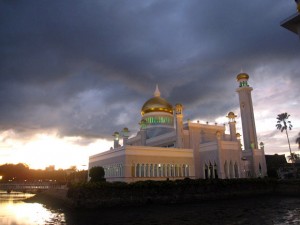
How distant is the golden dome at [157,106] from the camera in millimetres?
51806

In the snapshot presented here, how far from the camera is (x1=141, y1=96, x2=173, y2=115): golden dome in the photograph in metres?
51.8

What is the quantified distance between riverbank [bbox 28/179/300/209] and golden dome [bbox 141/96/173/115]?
20158mm

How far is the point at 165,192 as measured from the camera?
104 feet

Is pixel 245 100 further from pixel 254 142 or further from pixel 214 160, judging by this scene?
pixel 214 160

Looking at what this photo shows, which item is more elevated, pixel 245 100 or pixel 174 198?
pixel 245 100

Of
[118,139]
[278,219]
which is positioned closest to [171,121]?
[118,139]

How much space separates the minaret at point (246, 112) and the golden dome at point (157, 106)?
43.5ft

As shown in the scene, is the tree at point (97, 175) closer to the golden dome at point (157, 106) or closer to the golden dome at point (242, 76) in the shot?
the golden dome at point (157, 106)

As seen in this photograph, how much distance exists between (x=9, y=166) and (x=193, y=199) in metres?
82.5

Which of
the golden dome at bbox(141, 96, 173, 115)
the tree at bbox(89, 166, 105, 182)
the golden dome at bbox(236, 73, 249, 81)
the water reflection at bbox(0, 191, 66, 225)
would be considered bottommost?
the water reflection at bbox(0, 191, 66, 225)

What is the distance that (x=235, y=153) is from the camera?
41406 millimetres

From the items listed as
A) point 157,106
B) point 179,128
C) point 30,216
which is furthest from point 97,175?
point 157,106

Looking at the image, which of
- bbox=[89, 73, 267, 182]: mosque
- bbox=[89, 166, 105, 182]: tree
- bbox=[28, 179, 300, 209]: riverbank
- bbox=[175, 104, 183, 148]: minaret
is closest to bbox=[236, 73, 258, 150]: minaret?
bbox=[89, 73, 267, 182]: mosque

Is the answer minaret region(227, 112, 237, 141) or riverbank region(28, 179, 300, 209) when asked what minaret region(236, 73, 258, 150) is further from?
riverbank region(28, 179, 300, 209)
